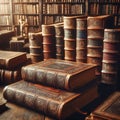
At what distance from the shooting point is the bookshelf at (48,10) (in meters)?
4.91

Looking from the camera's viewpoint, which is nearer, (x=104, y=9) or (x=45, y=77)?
(x=45, y=77)

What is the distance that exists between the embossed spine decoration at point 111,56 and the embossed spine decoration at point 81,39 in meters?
0.29

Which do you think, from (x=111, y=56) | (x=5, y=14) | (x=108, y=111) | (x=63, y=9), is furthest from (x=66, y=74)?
(x=5, y=14)

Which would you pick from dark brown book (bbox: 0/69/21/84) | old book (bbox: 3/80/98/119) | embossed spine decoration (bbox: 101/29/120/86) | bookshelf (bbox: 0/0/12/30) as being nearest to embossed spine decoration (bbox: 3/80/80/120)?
old book (bbox: 3/80/98/119)

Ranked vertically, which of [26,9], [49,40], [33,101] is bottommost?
[33,101]

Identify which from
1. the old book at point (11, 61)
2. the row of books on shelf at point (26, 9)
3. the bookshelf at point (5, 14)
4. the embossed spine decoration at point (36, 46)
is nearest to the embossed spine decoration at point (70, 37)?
the embossed spine decoration at point (36, 46)

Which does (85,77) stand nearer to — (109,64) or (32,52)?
(109,64)

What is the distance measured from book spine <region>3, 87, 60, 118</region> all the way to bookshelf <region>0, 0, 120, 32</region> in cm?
→ 304

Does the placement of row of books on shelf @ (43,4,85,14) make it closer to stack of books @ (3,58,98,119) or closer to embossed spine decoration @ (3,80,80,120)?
stack of books @ (3,58,98,119)

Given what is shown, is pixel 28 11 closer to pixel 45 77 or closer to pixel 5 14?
pixel 5 14

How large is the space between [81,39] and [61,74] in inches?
33.7

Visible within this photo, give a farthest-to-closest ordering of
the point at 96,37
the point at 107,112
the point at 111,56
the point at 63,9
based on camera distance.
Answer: the point at 63,9 → the point at 96,37 → the point at 111,56 → the point at 107,112

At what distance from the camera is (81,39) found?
2.88 m

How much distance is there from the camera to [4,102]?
7.16ft
